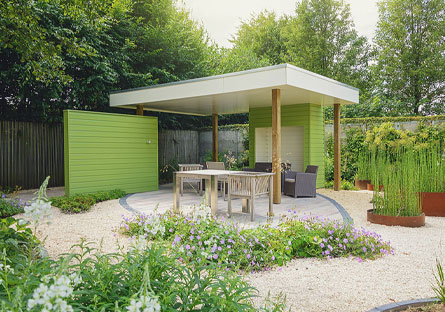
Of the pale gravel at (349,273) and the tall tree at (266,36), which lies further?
the tall tree at (266,36)

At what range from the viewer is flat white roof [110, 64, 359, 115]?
22.9ft

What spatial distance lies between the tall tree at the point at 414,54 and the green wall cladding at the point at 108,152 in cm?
1350

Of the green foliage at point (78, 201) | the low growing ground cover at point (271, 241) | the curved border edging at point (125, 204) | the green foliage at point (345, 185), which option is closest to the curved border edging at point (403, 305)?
the low growing ground cover at point (271, 241)

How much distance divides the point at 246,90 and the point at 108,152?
3781 millimetres

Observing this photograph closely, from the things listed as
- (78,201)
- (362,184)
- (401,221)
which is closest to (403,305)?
(401,221)

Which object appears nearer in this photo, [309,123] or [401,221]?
[401,221]

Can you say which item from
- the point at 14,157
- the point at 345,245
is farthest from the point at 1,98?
the point at 345,245

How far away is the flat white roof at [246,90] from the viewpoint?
6989mm

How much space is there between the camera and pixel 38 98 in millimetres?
10328

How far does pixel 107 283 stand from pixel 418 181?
604 centimetres

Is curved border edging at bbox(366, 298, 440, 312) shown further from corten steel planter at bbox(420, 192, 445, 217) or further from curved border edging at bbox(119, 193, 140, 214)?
corten steel planter at bbox(420, 192, 445, 217)

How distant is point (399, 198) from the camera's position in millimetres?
5945

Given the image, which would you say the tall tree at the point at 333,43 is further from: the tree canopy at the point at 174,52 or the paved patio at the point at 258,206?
the paved patio at the point at 258,206

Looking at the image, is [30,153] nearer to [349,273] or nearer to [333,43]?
[349,273]
